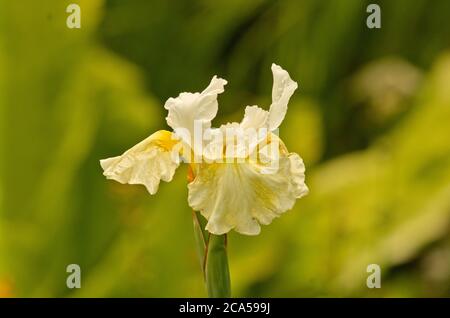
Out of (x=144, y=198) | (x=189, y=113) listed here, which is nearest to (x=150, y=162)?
(x=189, y=113)

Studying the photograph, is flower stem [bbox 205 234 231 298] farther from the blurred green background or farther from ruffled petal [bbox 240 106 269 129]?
the blurred green background

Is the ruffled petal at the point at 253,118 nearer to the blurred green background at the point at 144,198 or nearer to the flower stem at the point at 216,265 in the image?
the flower stem at the point at 216,265

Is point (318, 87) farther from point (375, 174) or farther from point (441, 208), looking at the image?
point (441, 208)

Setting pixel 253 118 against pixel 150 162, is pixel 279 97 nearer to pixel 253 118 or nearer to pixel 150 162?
pixel 253 118

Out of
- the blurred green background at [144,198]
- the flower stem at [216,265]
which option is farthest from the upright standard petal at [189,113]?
the blurred green background at [144,198]

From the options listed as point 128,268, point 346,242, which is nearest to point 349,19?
point 346,242

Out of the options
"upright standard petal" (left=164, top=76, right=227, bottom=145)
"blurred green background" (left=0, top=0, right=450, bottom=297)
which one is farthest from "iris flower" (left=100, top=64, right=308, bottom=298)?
"blurred green background" (left=0, top=0, right=450, bottom=297)

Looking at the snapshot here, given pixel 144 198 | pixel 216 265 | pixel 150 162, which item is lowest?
pixel 216 265
